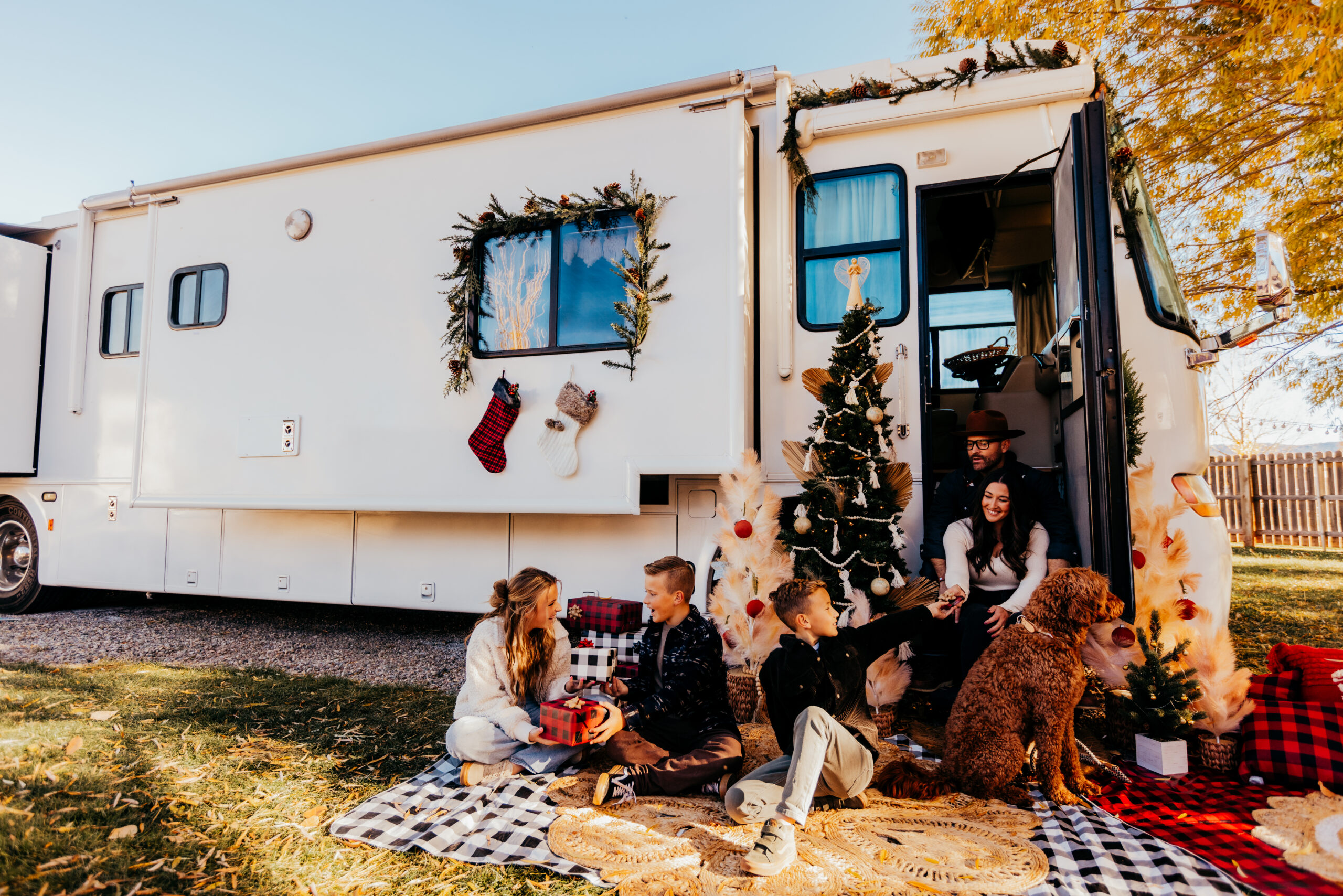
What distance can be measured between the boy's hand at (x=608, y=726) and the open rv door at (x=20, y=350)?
20.8ft

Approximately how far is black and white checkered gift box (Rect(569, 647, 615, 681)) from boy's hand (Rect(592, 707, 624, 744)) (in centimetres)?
Result: 47

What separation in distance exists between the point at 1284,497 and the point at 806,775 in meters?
13.8

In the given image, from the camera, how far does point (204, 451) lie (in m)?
5.38

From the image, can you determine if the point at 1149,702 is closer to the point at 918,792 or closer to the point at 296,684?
the point at 918,792

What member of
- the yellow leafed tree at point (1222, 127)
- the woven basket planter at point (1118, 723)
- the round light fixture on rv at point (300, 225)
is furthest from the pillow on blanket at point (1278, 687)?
the round light fixture on rv at point (300, 225)

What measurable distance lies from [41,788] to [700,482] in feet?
Answer: 10.6

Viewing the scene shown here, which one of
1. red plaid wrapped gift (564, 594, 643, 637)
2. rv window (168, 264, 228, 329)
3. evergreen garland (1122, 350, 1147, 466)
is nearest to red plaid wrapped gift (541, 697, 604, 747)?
red plaid wrapped gift (564, 594, 643, 637)

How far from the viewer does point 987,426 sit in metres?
3.86

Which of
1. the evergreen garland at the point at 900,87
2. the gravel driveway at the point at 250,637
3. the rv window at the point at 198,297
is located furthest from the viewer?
the rv window at the point at 198,297

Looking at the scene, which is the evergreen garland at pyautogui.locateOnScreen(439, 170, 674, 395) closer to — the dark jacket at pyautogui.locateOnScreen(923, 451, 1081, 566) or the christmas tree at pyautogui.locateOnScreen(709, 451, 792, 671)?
the christmas tree at pyautogui.locateOnScreen(709, 451, 792, 671)

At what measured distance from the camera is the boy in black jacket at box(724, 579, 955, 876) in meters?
2.45

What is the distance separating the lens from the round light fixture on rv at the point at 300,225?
17.3 feet

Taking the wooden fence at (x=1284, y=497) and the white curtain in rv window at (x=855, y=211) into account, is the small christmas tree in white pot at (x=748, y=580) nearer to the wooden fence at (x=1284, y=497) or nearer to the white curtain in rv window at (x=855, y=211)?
the white curtain in rv window at (x=855, y=211)

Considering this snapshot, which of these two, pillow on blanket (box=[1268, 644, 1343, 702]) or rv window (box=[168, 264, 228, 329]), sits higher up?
rv window (box=[168, 264, 228, 329])
